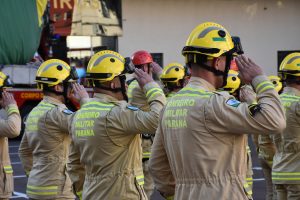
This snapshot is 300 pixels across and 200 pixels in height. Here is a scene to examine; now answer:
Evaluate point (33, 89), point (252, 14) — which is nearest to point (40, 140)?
point (33, 89)

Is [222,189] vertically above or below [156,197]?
above

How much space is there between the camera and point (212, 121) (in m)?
4.47

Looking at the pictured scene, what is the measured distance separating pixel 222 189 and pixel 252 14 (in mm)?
29113

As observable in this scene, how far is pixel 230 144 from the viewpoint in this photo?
452cm

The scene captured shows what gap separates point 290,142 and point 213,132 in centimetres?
333

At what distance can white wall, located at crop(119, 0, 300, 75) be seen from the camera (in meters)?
31.2

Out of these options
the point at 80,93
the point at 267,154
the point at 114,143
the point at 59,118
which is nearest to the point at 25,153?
the point at 59,118

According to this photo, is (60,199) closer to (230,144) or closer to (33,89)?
(230,144)

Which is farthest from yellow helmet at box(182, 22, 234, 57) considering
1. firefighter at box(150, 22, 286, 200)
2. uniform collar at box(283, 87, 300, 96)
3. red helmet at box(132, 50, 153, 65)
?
red helmet at box(132, 50, 153, 65)

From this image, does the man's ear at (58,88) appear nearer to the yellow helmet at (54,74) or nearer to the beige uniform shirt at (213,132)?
the yellow helmet at (54,74)

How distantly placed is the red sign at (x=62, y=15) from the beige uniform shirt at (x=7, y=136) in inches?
807

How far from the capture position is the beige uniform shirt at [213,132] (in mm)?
4395

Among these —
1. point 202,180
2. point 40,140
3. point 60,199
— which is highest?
point 202,180

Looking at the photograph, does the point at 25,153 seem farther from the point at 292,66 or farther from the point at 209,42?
the point at 209,42
